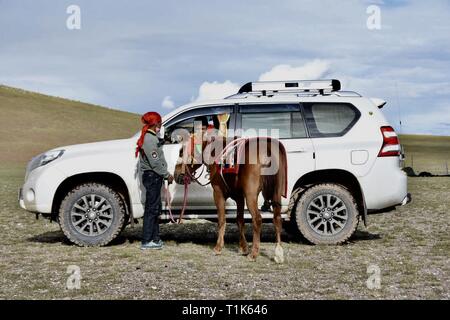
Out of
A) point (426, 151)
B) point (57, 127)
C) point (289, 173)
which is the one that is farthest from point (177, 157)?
point (426, 151)

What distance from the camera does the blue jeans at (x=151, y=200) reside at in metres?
9.20

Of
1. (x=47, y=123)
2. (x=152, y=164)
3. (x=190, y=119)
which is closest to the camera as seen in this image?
(x=152, y=164)

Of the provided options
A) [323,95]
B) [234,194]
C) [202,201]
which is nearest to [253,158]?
[234,194]

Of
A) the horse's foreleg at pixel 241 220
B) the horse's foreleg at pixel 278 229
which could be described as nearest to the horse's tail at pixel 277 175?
the horse's foreleg at pixel 278 229

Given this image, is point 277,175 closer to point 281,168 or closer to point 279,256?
point 281,168

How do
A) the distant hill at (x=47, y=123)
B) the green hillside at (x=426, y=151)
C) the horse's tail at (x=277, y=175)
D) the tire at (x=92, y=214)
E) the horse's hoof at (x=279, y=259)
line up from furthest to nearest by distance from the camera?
the distant hill at (x=47, y=123)
the green hillside at (x=426, y=151)
the tire at (x=92, y=214)
the horse's tail at (x=277, y=175)
the horse's hoof at (x=279, y=259)

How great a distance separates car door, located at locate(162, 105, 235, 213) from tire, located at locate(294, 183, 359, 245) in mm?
1351

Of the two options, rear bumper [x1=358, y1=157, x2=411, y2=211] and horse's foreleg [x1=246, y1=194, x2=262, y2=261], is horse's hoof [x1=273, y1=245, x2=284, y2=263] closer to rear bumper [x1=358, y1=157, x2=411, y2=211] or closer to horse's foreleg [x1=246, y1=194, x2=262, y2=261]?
horse's foreleg [x1=246, y1=194, x2=262, y2=261]

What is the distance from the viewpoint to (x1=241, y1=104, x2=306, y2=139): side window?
959 cm

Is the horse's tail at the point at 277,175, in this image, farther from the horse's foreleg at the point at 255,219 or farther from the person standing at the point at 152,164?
the person standing at the point at 152,164

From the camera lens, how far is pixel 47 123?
79.1m

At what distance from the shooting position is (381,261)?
862 centimetres

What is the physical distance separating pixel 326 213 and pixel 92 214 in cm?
347
